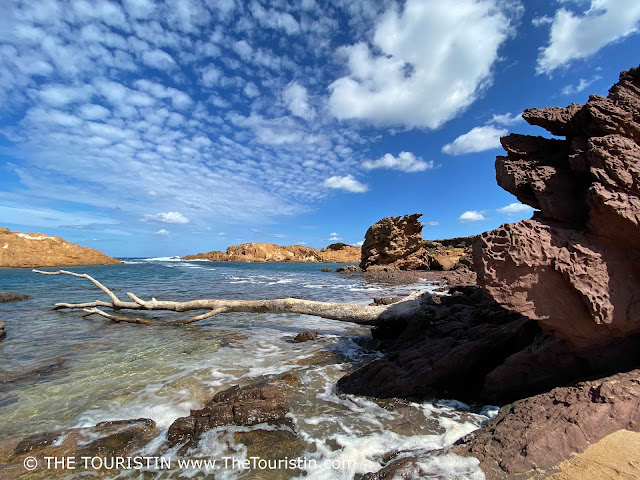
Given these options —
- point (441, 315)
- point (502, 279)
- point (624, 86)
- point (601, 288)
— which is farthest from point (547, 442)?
point (441, 315)

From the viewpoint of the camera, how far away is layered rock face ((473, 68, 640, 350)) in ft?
9.86

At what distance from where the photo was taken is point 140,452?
3.39 metres

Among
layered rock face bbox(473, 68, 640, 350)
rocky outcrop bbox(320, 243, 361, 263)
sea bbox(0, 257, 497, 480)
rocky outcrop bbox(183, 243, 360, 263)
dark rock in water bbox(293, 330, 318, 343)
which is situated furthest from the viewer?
rocky outcrop bbox(183, 243, 360, 263)

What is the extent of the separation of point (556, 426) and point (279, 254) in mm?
96032

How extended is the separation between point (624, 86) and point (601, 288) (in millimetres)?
2453

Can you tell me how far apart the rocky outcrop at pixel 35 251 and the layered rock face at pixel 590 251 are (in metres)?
58.4

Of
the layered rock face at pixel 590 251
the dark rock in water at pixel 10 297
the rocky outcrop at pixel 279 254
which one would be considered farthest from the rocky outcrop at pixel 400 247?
the rocky outcrop at pixel 279 254

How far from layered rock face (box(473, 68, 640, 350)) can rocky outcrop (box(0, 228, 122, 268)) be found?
58372 millimetres

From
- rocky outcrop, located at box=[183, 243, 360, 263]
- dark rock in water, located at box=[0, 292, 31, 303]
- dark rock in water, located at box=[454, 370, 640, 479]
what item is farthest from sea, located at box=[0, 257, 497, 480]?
rocky outcrop, located at box=[183, 243, 360, 263]

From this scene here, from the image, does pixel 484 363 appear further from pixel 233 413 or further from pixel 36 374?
pixel 36 374

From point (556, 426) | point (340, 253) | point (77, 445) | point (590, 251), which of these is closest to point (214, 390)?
point (77, 445)

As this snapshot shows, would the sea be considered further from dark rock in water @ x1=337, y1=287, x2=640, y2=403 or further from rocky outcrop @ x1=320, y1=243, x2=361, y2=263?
rocky outcrop @ x1=320, y1=243, x2=361, y2=263

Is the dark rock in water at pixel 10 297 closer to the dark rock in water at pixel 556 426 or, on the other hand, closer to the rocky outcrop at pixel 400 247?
the dark rock in water at pixel 556 426

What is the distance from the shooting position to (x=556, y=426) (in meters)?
2.63
